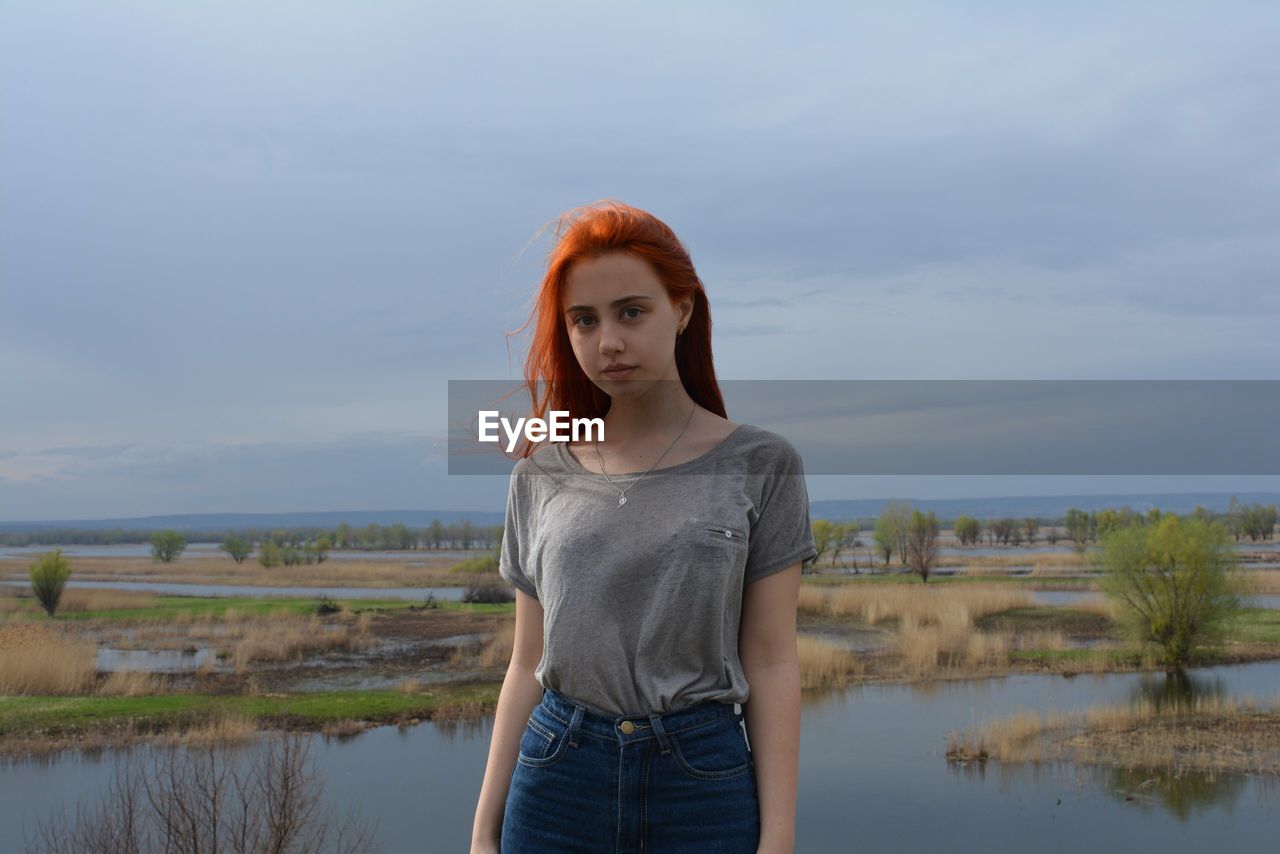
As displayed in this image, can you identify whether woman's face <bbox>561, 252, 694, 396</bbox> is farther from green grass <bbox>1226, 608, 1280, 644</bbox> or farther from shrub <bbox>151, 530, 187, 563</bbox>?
shrub <bbox>151, 530, 187, 563</bbox>

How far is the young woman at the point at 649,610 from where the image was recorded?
4.16 feet

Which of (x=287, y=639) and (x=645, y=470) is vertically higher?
(x=645, y=470)

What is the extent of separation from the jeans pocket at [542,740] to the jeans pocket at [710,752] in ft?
0.53

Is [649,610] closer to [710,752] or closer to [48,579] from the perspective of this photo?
[710,752]

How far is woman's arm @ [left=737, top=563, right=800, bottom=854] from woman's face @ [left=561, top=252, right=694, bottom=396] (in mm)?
342

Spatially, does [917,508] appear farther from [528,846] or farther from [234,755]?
[528,846]

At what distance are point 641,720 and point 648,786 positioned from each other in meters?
0.08

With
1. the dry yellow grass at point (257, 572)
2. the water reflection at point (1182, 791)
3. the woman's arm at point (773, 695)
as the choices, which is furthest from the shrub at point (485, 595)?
the woman's arm at point (773, 695)

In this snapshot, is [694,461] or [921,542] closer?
[694,461]

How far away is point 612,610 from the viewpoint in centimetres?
133

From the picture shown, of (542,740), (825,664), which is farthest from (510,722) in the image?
(825,664)

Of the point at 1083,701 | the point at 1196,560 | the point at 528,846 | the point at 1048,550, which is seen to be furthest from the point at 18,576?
the point at 1048,550

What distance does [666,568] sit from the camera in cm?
131

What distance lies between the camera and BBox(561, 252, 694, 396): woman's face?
1349mm
